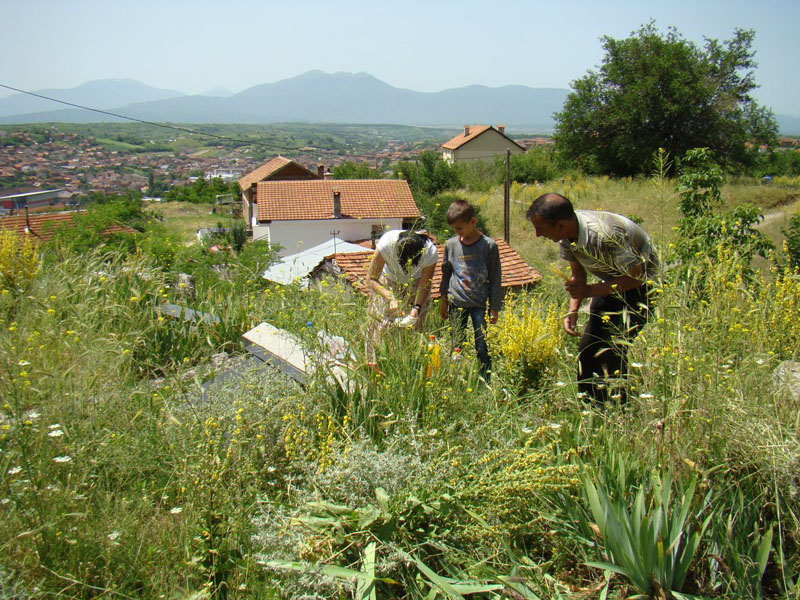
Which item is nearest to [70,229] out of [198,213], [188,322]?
[188,322]

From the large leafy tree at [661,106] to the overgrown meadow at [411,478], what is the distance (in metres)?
34.8

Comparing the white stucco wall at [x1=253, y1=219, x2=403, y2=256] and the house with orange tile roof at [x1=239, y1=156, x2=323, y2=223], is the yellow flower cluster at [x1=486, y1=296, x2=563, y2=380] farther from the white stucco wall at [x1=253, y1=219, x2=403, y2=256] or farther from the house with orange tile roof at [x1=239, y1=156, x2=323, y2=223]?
the house with orange tile roof at [x1=239, y1=156, x2=323, y2=223]

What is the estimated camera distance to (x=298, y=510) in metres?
2.11

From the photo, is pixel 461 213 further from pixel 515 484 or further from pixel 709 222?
pixel 515 484

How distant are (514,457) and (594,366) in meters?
1.73

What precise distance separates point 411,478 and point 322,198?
117 ft

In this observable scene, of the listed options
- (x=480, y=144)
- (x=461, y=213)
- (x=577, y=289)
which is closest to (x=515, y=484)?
(x=577, y=289)

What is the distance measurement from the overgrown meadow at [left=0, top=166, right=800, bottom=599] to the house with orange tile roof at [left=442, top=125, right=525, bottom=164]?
74.9 m

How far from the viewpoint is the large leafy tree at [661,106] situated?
114ft

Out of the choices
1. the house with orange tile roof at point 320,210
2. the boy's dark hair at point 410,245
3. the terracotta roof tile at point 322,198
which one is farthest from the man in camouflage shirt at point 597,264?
the house with orange tile roof at point 320,210

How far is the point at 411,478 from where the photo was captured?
2174mm

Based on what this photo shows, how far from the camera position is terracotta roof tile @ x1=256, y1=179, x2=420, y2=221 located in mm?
34938

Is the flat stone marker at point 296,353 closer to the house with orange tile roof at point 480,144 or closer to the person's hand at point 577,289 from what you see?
the person's hand at point 577,289

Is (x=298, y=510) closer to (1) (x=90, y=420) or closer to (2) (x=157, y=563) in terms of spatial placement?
(2) (x=157, y=563)
